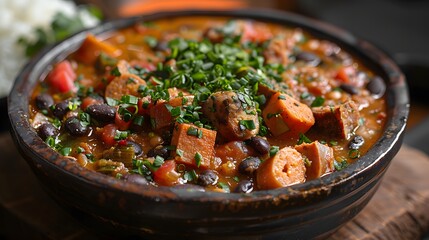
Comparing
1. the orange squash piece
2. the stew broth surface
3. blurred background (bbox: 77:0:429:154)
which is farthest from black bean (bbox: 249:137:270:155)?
blurred background (bbox: 77:0:429:154)

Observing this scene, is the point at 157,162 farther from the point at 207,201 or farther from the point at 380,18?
the point at 380,18

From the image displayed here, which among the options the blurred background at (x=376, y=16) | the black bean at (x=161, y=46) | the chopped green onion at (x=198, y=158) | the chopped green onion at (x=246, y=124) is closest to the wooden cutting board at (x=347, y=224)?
the chopped green onion at (x=198, y=158)

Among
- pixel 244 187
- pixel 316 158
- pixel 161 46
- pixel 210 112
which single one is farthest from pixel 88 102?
pixel 316 158

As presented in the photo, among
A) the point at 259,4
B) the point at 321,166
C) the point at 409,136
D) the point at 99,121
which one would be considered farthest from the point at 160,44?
the point at 259,4

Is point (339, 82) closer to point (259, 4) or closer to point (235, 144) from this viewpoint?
point (235, 144)

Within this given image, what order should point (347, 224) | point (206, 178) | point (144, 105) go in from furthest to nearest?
1. point (347, 224)
2. point (144, 105)
3. point (206, 178)

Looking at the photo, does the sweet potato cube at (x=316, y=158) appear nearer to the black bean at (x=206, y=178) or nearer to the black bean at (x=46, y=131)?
the black bean at (x=206, y=178)
